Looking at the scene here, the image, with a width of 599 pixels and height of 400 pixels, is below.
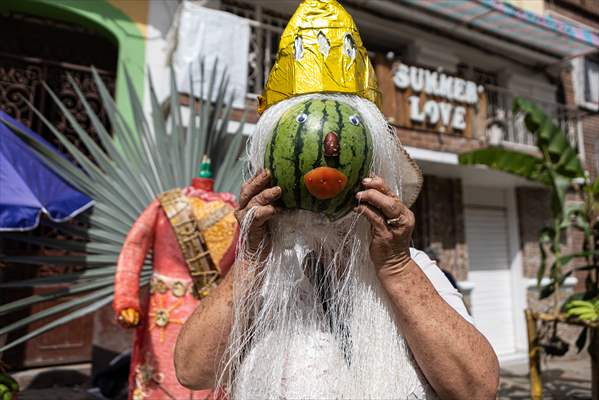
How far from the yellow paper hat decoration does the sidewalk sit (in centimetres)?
457

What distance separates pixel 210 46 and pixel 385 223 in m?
3.97

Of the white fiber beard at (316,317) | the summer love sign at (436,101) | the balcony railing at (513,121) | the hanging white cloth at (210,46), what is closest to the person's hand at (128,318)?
the white fiber beard at (316,317)

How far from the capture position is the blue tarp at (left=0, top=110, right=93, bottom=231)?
7.03 ft

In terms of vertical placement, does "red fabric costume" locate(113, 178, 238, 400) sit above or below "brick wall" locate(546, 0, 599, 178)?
below

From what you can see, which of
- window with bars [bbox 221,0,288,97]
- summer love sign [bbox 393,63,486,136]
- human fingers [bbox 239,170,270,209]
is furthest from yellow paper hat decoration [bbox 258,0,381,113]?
summer love sign [bbox 393,63,486,136]

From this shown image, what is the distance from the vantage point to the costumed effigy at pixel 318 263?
0.87 metres

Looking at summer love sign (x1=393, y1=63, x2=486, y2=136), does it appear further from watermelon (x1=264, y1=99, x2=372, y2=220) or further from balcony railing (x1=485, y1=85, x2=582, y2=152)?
watermelon (x1=264, y1=99, x2=372, y2=220)

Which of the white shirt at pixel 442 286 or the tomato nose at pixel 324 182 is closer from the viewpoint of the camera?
the tomato nose at pixel 324 182

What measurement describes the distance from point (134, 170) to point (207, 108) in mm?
610

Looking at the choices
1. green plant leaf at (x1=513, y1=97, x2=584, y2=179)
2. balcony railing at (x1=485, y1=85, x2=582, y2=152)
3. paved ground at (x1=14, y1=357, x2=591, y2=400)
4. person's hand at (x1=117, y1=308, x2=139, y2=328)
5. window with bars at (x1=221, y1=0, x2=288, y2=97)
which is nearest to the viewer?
person's hand at (x1=117, y1=308, x2=139, y2=328)

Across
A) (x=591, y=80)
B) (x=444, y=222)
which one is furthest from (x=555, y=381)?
(x=591, y=80)

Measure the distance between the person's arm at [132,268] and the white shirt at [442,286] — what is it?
1.38 m

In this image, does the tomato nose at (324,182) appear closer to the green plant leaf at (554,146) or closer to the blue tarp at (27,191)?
the blue tarp at (27,191)

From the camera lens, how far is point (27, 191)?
219 centimetres
